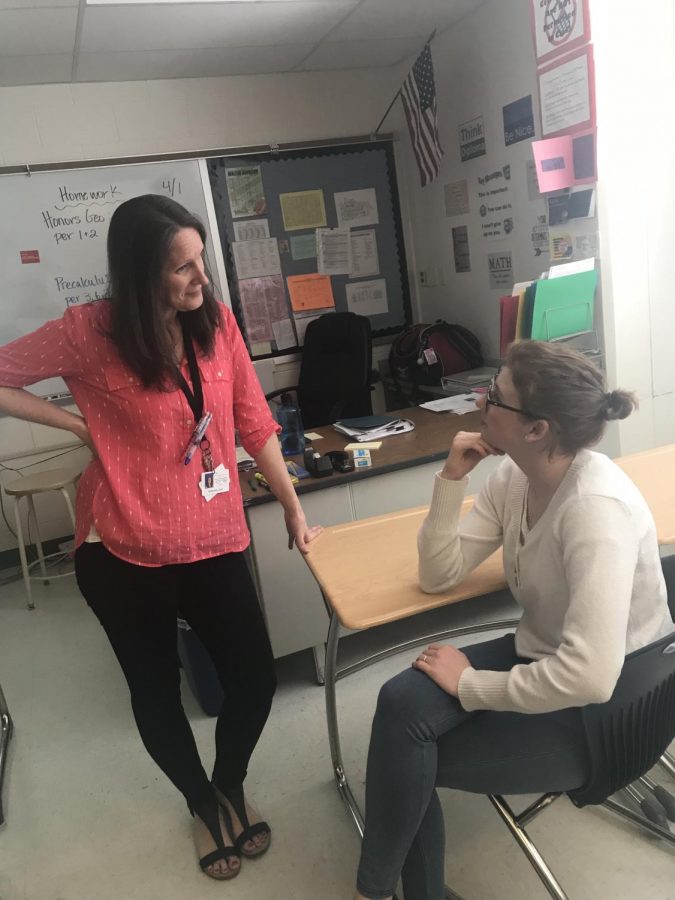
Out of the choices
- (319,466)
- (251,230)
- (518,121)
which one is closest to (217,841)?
(319,466)

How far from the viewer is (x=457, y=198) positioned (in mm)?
3932

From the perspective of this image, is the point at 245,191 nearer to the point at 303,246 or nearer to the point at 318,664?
the point at 303,246

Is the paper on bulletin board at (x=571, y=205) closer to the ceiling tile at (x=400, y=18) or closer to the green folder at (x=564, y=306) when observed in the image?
the green folder at (x=564, y=306)

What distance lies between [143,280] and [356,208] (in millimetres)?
3116

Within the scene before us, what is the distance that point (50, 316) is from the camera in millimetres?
3871

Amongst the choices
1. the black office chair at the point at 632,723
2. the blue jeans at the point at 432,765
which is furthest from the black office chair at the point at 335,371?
the black office chair at the point at 632,723

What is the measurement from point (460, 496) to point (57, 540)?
3259 millimetres

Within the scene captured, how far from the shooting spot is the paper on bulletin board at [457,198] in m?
3.85

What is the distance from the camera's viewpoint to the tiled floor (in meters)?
1.66

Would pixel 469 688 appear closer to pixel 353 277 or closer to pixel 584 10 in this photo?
pixel 584 10

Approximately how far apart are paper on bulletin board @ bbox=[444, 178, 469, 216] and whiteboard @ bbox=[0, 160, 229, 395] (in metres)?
1.38

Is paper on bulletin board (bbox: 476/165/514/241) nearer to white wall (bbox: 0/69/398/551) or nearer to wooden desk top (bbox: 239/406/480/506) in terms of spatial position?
white wall (bbox: 0/69/398/551)

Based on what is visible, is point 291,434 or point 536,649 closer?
point 536,649

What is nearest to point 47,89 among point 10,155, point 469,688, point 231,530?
point 10,155
